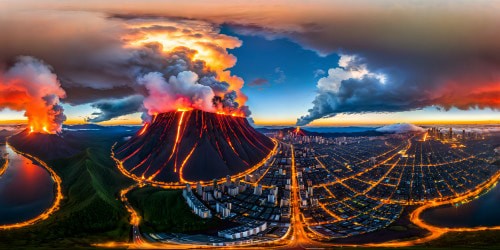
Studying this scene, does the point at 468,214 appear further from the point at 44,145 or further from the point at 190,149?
the point at 44,145

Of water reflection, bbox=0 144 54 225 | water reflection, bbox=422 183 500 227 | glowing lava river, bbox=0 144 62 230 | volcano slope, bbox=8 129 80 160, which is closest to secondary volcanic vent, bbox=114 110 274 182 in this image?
volcano slope, bbox=8 129 80 160

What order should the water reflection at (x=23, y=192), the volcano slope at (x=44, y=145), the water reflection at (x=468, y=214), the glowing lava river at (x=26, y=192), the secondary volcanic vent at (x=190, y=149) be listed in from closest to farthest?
the glowing lava river at (x=26, y=192) < the water reflection at (x=468, y=214) < the water reflection at (x=23, y=192) < the secondary volcanic vent at (x=190, y=149) < the volcano slope at (x=44, y=145)

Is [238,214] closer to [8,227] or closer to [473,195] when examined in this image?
[8,227]

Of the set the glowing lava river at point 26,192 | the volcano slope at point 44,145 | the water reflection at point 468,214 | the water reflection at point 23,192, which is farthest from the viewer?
the volcano slope at point 44,145

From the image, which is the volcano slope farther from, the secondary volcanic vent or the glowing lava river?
the secondary volcanic vent

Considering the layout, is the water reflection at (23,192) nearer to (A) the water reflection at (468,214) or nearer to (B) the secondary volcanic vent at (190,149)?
(B) the secondary volcanic vent at (190,149)

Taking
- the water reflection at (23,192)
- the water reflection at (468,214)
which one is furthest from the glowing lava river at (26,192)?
the water reflection at (468,214)

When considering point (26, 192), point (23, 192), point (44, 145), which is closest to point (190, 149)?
point (26, 192)
